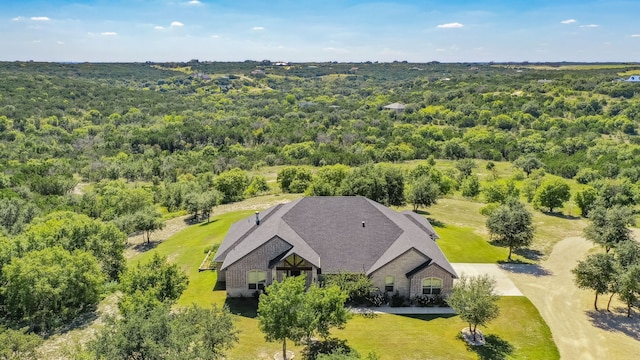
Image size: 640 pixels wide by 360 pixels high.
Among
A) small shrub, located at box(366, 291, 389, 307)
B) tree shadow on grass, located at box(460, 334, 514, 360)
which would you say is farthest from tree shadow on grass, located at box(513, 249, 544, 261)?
small shrub, located at box(366, 291, 389, 307)

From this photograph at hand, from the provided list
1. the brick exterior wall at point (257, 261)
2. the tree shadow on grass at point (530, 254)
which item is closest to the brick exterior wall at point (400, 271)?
the brick exterior wall at point (257, 261)

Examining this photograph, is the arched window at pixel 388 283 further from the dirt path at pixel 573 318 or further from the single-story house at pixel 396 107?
the single-story house at pixel 396 107

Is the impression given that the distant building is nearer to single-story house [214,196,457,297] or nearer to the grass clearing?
single-story house [214,196,457,297]

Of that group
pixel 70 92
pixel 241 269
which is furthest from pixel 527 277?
pixel 70 92

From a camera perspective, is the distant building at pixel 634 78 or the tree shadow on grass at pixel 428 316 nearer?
the tree shadow on grass at pixel 428 316

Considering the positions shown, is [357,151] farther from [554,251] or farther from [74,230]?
[74,230]

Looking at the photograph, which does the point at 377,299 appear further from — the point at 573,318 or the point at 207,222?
the point at 207,222
